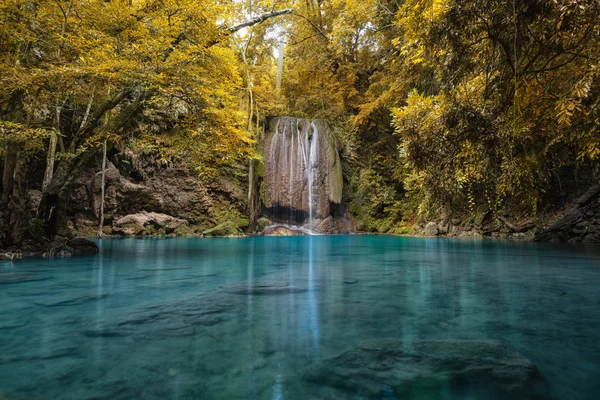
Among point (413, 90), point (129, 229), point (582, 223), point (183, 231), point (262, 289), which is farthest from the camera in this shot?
point (183, 231)

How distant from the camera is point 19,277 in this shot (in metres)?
4.59

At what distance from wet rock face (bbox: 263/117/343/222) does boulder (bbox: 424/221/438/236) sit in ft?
19.1

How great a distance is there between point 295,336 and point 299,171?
61.8ft

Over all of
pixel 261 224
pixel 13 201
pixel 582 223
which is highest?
pixel 13 201

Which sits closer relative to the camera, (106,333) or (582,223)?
(106,333)

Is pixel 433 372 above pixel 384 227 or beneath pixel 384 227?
beneath

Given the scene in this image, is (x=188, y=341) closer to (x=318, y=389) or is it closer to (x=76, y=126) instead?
(x=318, y=389)

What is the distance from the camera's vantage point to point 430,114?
550cm

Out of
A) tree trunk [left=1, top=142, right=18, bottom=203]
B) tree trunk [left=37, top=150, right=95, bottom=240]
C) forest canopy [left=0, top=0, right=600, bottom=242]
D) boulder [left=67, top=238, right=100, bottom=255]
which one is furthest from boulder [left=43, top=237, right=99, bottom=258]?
tree trunk [left=1, top=142, right=18, bottom=203]

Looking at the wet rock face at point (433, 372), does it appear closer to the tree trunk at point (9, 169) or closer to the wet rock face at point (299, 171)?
the tree trunk at point (9, 169)

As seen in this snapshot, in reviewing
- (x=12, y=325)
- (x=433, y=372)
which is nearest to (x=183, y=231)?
(x=12, y=325)

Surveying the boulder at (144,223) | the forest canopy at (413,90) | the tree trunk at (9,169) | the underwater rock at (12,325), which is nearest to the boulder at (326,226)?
the boulder at (144,223)

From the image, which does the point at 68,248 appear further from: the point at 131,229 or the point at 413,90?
the point at 413,90

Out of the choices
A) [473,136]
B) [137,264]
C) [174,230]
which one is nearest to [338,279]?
[473,136]
